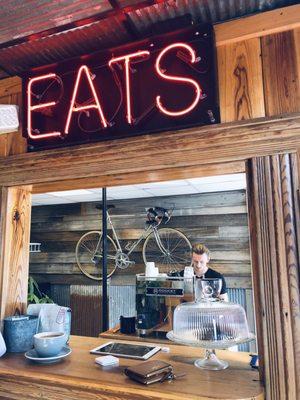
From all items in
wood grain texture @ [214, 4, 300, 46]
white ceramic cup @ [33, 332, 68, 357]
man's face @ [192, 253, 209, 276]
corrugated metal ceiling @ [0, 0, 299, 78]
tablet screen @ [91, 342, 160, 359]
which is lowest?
tablet screen @ [91, 342, 160, 359]

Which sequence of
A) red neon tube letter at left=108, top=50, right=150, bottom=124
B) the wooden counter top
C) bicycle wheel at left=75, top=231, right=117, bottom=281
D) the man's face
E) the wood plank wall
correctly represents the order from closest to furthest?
the wooden counter top < red neon tube letter at left=108, top=50, right=150, bottom=124 < the man's face < the wood plank wall < bicycle wheel at left=75, top=231, right=117, bottom=281

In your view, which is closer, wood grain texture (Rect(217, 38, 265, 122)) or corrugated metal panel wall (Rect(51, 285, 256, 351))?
wood grain texture (Rect(217, 38, 265, 122))

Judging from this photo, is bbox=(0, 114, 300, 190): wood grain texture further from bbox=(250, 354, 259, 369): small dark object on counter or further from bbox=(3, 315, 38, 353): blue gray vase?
bbox=(250, 354, 259, 369): small dark object on counter

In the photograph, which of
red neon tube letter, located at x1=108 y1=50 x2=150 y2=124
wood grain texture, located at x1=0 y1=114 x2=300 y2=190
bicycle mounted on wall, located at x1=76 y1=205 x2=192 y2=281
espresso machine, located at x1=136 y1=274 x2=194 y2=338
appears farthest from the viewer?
bicycle mounted on wall, located at x1=76 y1=205 x2=192 y2=281

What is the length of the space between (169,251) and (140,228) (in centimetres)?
80

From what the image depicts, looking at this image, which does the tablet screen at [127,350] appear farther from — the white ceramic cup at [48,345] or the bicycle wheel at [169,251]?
the bicycle wheel at [169,251]

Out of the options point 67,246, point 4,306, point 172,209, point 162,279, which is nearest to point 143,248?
point 172,209

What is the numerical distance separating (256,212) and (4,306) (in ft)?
5.63

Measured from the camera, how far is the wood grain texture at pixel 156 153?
1617 mm

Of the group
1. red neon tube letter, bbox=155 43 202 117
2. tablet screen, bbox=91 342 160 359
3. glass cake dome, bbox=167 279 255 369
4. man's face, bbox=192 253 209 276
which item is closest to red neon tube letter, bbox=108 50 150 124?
red neon tube letter, bbox=155 43 202 117

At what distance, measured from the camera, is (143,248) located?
6.89m

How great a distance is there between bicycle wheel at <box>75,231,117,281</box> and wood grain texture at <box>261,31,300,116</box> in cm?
586

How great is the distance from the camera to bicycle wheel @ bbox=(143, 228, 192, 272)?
22.2 feet

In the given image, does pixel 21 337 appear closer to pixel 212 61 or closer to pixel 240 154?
pixel 240 154
